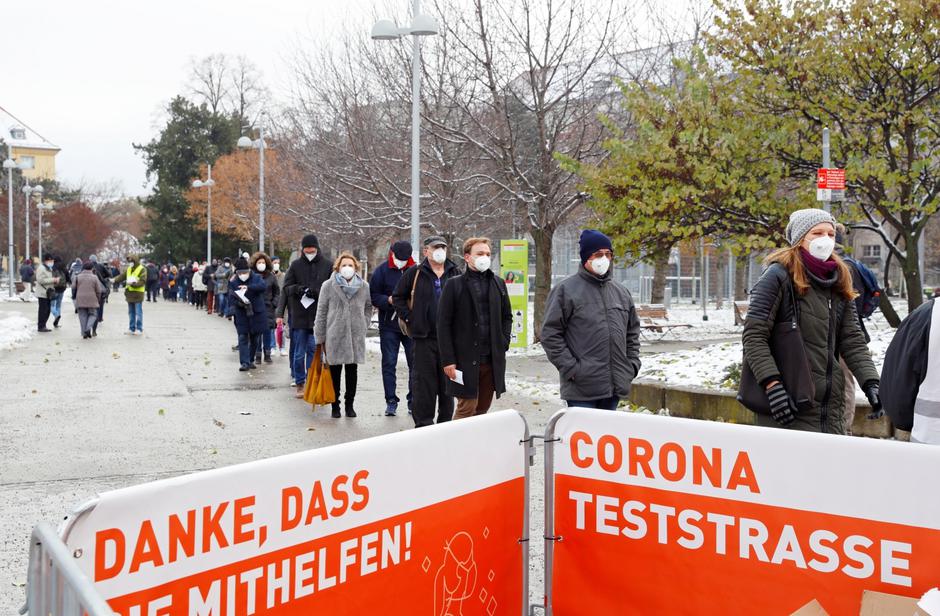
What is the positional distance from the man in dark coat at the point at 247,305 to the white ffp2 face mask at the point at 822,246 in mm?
10551

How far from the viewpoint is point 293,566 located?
329 cm

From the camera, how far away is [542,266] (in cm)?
1997

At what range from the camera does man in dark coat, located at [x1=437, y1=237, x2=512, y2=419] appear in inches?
306

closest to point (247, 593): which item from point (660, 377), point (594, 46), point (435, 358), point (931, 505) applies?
point (931, 505)

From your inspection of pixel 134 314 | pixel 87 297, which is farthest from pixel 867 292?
pixel 134 314

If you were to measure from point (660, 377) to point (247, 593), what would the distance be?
8.59m

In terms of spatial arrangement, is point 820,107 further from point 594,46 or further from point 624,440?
point 624,440

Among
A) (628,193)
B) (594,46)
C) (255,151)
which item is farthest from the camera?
(255,151)

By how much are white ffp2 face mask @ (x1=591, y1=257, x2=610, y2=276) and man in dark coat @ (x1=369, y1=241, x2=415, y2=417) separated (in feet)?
13.7

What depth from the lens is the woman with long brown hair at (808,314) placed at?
201 inches

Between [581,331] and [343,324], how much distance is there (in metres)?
4.40

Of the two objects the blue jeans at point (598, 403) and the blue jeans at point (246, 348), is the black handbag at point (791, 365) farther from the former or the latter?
the blue jeans at point (246, 348)

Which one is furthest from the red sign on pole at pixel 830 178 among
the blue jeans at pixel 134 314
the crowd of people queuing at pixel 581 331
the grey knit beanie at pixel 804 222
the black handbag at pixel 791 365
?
the blue jeans at pixel 134 314

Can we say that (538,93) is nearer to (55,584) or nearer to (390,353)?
(390,353)
